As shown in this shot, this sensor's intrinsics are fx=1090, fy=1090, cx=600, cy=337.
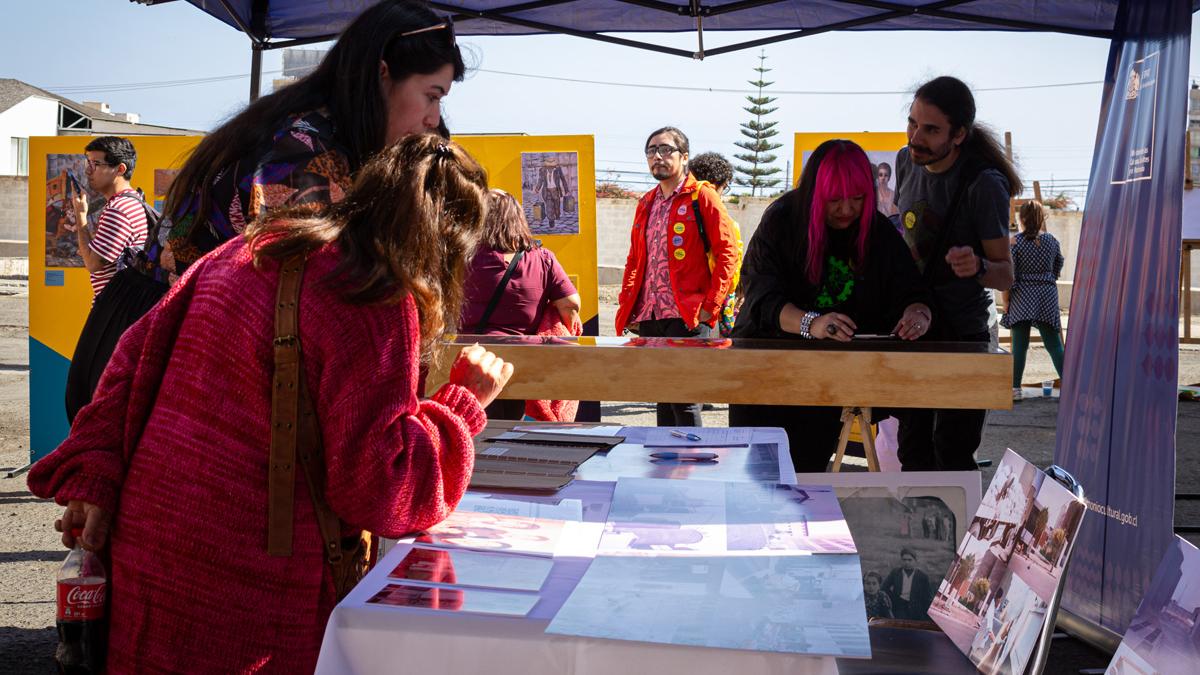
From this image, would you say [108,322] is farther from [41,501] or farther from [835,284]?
[41,501]

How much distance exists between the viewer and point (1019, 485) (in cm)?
161

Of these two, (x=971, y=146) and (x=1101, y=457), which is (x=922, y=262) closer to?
(x=971, y=146)

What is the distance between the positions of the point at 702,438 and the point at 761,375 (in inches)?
23.5

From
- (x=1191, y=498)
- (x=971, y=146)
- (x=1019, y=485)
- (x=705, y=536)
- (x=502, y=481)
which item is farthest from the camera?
(x=1191, y=498)

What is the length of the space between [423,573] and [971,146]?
8.54ft

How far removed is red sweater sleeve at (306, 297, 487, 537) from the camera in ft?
4.29

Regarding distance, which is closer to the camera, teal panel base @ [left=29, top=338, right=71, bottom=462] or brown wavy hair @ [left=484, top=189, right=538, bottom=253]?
brown wavy hair @ [left=484, top=189, right=538, bottom=253]

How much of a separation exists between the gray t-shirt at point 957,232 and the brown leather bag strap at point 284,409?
7.73ft

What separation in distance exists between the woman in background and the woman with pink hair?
16.8 ft

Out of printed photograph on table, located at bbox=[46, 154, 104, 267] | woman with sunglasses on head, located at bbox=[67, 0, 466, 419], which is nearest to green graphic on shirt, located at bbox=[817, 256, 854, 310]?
woman with sunglasses on head, located at bbox=[67, 0, 466, 419]

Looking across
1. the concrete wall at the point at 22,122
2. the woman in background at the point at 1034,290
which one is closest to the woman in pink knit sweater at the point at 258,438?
the woman in background at the point at 1034,290

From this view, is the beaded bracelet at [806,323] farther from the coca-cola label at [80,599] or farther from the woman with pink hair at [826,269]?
the coca-cola label at [80,599]

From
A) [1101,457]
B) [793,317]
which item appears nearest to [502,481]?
[793,317]

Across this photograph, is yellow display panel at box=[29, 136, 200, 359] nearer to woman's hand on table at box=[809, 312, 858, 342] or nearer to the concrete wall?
woman's hand on table at box=[809, 312, 858, 342]
